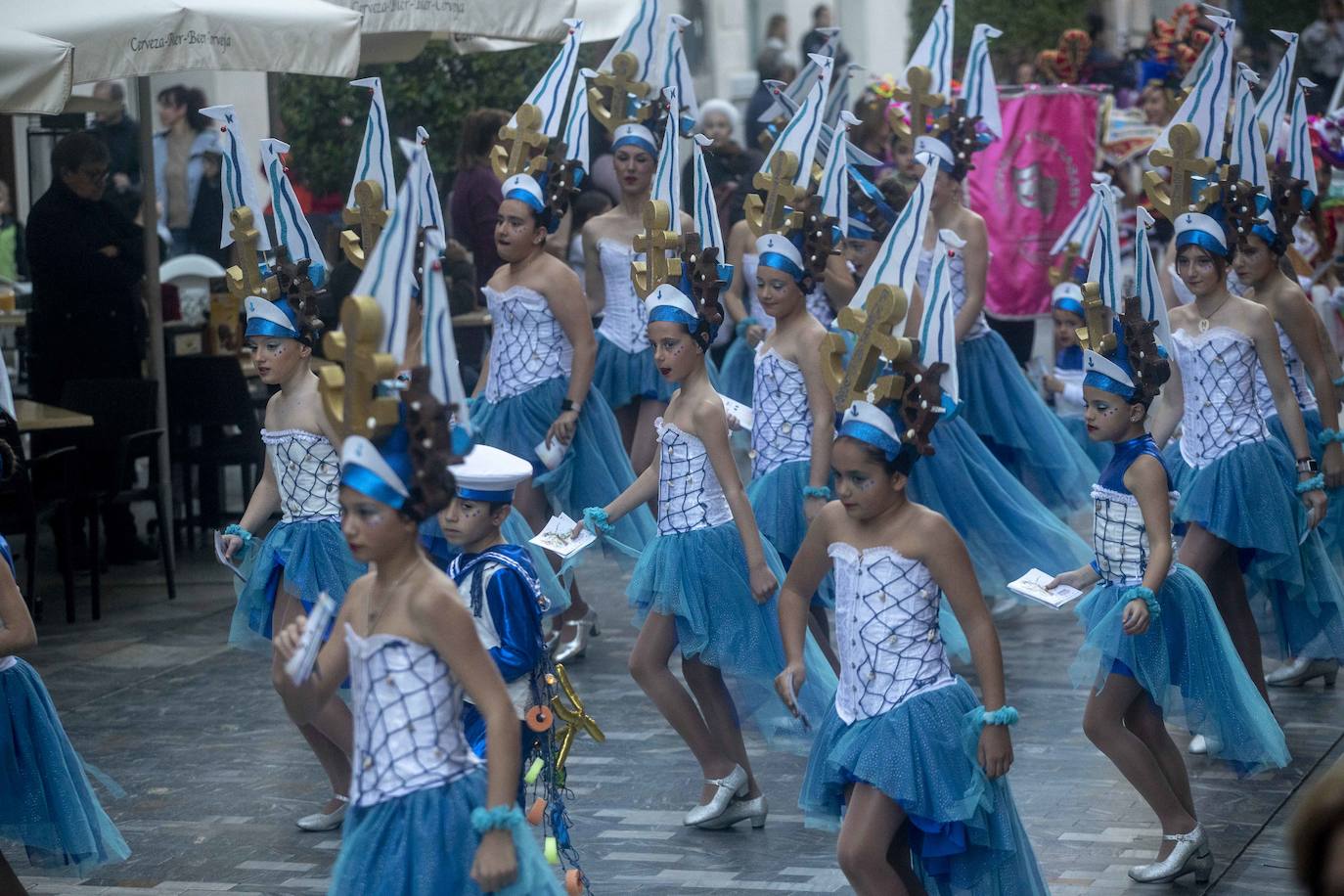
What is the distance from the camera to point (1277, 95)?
868cm

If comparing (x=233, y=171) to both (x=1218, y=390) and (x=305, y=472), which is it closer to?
(x=305, y=472)

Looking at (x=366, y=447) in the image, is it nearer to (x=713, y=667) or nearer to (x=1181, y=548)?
(x=713, y=667)

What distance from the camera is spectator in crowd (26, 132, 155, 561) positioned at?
34.5ft

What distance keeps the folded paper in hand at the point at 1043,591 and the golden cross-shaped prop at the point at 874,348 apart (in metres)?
0.75

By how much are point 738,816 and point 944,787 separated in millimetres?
1724

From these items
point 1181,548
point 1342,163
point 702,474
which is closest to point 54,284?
point 702,474

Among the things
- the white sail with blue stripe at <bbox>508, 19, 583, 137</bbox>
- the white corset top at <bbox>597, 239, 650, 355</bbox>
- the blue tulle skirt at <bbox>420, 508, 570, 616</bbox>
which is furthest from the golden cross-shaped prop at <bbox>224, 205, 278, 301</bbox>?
the white corset top at <bbox>597, 239, 650, 355</bbox>

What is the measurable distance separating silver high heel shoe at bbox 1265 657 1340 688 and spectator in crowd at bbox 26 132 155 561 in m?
6.34

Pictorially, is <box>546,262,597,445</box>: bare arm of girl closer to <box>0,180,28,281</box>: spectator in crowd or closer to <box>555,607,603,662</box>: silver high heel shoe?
<box>555,607,603,662</box>: silver high heel shoe

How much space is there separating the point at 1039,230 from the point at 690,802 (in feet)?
32.5

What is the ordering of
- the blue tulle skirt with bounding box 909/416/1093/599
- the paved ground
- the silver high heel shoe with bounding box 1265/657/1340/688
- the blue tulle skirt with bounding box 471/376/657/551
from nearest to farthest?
1. the paved ground
2. the silver high heel shoe with bounding box 1265/657/1340/688
3. the blue tulle skirt with bounding box 471/376/657/551
4. the blue tulle skirt with bounding box 909/416/1093/599

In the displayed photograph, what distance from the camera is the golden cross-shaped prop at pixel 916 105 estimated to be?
9938 mm

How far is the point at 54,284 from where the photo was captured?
1061 centimetres

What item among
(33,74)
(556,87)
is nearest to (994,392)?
(556,87)
